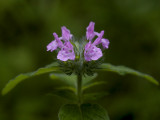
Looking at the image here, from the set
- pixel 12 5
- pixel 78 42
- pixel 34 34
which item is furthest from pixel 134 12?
pixel 78 42

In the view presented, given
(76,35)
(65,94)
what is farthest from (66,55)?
(76,35)

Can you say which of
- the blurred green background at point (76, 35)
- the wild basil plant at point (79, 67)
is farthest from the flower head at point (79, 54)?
the blurred green background at point (76, 35)

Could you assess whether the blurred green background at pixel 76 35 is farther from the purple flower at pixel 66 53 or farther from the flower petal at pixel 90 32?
the purple flower at pixel 66 53

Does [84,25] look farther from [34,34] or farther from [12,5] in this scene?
[12,5]

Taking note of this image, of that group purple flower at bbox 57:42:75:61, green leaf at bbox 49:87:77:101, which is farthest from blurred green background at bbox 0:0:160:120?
purple flower at bbox 57:42:75:61

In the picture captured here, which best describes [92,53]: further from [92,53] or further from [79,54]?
[79,54]

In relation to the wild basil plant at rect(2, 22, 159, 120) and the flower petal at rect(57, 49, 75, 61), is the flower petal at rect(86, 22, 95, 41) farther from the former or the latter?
the flower petal at rect(57, 49, 75, 61)
